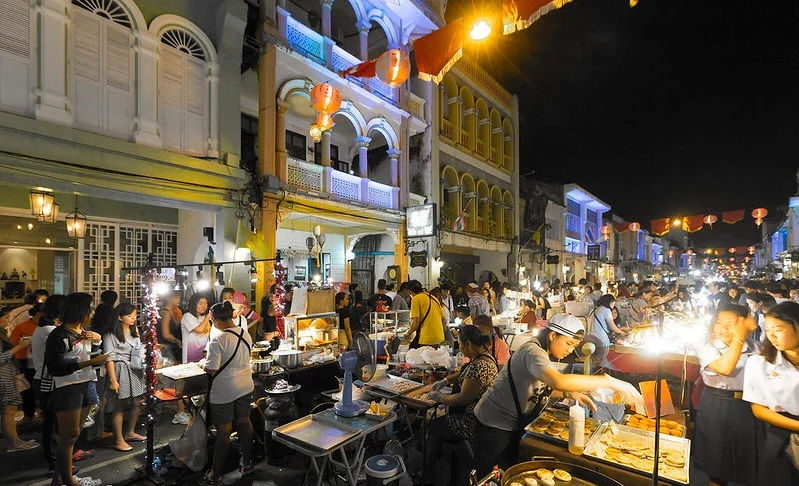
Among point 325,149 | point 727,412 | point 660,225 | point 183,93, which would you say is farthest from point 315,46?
point 660,225

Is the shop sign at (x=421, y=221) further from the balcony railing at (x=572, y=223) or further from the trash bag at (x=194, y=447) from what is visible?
the balcony railing at (x=572, y=223)

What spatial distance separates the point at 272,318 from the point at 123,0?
25.2 feet

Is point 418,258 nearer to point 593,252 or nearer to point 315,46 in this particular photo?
point 315,46

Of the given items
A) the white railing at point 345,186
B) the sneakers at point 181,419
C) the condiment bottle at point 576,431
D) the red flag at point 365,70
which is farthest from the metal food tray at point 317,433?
the red flag at point 365,70

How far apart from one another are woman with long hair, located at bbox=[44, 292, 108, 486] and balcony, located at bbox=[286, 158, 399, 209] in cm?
734

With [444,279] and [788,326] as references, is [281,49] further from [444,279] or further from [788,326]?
[788,326]

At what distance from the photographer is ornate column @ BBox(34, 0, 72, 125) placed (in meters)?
7.32

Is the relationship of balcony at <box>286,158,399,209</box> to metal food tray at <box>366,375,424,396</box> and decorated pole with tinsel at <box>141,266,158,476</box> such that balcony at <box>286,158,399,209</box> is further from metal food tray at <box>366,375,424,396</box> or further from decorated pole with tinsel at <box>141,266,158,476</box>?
metal food tray at <box>366,375,424,396</box>

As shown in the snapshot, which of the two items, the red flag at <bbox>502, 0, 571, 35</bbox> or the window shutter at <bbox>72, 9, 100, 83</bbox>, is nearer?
the red flag at <bbox>502, 0, 571, 35</bbox>

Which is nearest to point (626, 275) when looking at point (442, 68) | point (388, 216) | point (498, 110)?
point (498, 110)

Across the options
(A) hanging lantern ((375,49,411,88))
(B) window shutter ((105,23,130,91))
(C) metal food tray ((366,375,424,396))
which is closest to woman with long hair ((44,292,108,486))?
(C) metal food tray ((366,375,424,396))

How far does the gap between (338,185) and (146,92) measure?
5.75 metres

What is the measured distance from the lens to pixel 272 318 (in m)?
8.73

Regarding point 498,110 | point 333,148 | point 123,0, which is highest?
point 498,110
